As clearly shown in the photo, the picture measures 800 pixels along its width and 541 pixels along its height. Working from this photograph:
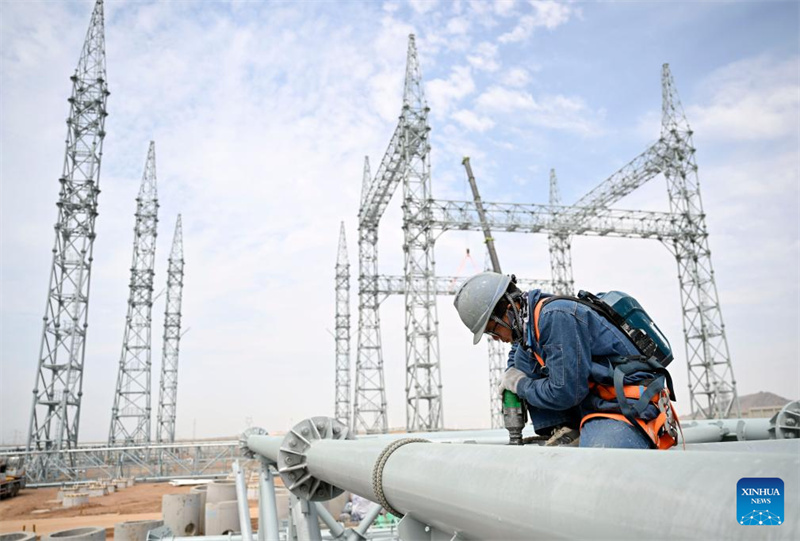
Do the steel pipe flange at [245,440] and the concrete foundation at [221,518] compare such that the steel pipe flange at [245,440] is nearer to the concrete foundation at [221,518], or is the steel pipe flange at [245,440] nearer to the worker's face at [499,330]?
the concrete foundation at [221,518]

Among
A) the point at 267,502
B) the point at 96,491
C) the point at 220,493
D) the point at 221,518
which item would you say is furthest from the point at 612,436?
the point at 96,491

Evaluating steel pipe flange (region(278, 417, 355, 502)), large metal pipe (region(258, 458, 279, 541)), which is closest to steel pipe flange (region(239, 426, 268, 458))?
large metal pipe (region(258, 458, 279, 541))

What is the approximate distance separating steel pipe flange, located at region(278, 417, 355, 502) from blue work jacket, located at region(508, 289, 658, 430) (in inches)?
69.4

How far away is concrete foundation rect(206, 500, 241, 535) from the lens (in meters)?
11.0

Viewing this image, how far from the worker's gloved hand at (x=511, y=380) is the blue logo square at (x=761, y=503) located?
1.65m

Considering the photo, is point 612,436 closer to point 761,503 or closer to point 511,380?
point 511,380

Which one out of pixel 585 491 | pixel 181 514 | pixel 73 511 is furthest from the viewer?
pixel 73 511

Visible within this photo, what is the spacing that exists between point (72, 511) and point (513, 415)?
16.7 metres

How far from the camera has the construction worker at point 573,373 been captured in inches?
82.4

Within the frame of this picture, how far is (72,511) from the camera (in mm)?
15023

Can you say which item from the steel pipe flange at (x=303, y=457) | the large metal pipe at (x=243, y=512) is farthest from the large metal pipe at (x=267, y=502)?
the steel pipe flange at (x=303, y=457)

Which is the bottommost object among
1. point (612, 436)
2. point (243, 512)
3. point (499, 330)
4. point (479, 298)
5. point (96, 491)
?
point (96, 491)

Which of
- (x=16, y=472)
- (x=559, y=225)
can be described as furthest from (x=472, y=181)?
(x=16, y=472)

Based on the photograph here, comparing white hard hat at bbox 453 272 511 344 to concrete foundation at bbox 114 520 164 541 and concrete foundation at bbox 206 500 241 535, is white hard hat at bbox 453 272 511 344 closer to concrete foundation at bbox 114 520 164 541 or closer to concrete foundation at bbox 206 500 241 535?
concrete foundation at bbox 114 520 164 541
